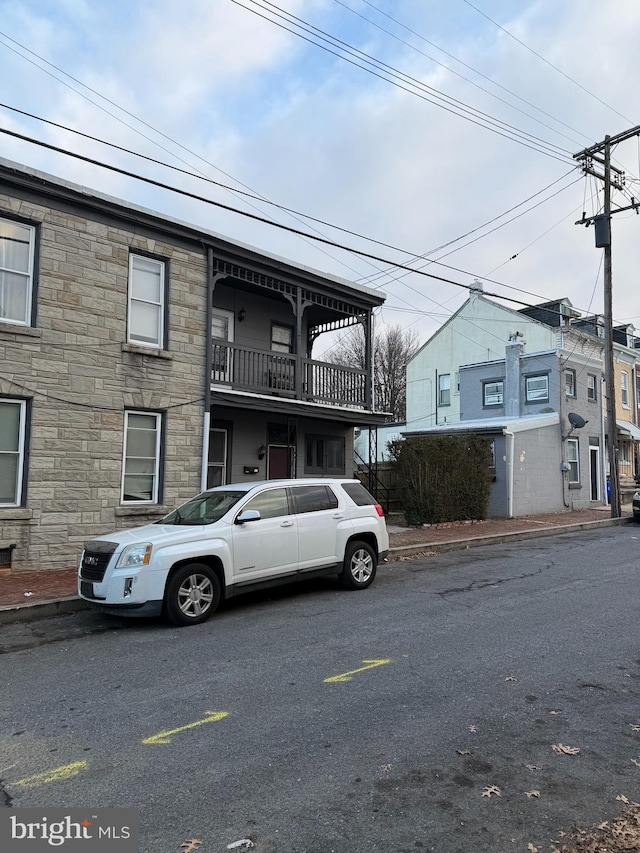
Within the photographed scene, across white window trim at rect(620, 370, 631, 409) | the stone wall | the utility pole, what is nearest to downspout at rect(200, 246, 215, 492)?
the stone wall

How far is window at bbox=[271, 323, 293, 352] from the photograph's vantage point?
1624cm

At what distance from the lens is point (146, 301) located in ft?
40.1

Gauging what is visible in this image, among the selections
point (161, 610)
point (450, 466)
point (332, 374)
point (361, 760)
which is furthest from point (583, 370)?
point (361, 760)

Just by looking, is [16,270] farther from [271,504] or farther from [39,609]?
[271,504]

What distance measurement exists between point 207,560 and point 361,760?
4145 millimetres

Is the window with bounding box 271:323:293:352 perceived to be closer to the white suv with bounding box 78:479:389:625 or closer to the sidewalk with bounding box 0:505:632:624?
the sidewalk with bounding box 0:505:632:624

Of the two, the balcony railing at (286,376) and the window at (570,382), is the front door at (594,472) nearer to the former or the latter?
the window at (570,382)

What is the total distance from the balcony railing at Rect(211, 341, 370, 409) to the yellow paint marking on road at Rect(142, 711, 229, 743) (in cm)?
941

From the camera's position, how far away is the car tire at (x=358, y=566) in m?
9.11

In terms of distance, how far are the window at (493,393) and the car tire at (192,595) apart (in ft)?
72.1

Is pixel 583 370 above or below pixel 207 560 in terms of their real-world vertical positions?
above

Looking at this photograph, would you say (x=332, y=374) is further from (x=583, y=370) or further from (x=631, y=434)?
(x=631, y=434)

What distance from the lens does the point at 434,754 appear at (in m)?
3.84

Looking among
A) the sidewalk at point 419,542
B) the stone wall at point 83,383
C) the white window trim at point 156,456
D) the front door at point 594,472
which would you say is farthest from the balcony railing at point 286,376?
the front door at point 594,472
